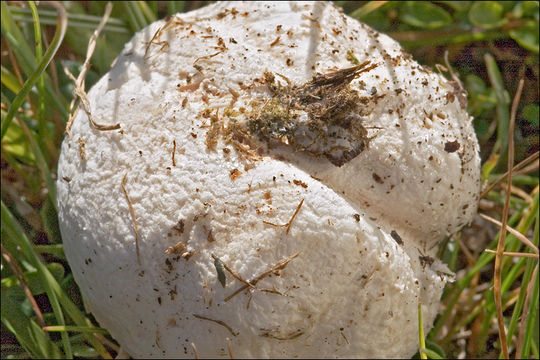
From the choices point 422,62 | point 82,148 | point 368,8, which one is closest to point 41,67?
point 82,148

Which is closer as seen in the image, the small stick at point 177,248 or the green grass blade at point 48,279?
the small stick at point 177,248

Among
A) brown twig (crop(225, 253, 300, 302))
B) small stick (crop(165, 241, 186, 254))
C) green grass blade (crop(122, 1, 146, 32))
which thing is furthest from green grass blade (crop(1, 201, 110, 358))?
green grass blade (crop(122, 1, 146, 32))

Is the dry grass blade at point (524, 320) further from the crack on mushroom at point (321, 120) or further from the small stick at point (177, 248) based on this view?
the small stick at point (177, 248)

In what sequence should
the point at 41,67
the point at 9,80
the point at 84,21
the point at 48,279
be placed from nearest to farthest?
the point at 41,67 < the point at 48,279 < the point at 9,80 < the point at 84,21

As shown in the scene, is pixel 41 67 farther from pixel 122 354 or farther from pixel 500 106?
pixel 500 106

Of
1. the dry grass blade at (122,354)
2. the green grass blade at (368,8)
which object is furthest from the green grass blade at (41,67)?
the green grass blade at (368,8)

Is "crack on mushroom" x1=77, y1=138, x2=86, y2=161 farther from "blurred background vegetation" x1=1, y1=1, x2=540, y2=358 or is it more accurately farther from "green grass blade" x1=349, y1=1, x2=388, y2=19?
"green grass blade" x1=349, y1=1, x2=388, y2=19

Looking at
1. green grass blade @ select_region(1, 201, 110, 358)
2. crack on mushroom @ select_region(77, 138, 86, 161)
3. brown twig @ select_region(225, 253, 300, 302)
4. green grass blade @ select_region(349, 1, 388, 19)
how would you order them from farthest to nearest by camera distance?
green grass blade @ select_region(349, 1, 388, 19) → green grass blade @ select_region(1, 201, 110, 358) → crack on mushroom @ select_region(77, 138, 86, 161) → brown twig @ select_region(225, 253, 300, 302)

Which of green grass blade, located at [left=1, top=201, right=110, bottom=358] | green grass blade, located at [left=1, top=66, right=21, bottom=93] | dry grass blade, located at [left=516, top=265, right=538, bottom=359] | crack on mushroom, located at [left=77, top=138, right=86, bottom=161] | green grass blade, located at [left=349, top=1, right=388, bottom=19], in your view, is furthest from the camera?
green grass blade, located at [left=349, top=1, right=388, bottom=19]
